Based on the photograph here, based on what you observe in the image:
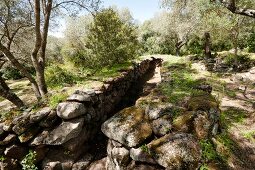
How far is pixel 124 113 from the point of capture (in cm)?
1017

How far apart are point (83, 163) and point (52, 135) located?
6.89ft

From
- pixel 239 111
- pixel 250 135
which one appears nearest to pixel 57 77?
pixel 239 111

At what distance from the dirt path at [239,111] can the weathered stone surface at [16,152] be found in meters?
8.40

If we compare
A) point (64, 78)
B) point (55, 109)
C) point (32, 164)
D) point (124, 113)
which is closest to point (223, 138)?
point (124, 113)

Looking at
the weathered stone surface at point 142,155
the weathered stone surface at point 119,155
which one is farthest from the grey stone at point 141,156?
the weathered stone surface at point 119,155

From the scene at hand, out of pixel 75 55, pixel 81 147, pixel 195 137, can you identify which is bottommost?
pixel 81 147

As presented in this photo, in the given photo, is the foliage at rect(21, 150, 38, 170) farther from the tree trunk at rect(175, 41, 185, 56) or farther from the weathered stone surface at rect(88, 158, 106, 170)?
the tree trunk at rect(175, 41, 185, 56)

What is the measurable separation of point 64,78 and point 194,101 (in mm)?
9992

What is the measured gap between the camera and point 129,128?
8859mm

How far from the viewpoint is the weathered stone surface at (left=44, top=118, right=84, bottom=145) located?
1029 cm

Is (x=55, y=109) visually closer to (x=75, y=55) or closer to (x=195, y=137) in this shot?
(x=195, y=137)

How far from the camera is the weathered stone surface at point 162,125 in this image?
8453 mm

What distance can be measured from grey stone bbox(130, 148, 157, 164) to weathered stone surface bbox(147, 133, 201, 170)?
16 centimetres

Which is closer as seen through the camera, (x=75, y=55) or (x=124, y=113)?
(x=124, y=113)
